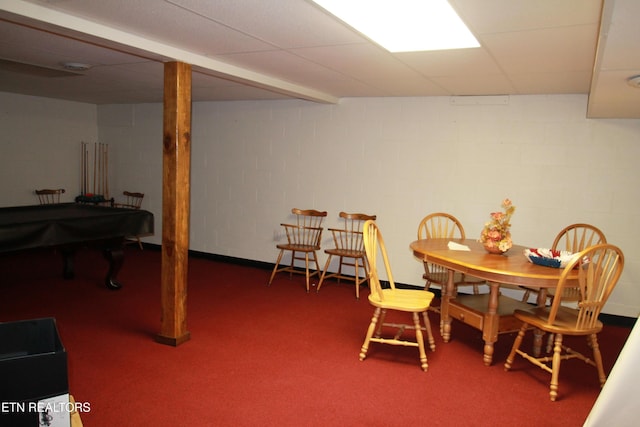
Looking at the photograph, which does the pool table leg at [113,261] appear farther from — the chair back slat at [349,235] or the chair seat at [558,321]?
the chair seat at [558,321]

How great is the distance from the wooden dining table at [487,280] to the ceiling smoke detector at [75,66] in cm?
325

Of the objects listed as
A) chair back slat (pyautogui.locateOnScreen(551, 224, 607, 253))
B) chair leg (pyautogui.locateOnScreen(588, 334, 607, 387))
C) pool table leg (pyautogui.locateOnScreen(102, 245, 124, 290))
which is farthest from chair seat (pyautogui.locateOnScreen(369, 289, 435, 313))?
pool table leg (pyautogui.locateOnScreen(102, 245, 124, 290))

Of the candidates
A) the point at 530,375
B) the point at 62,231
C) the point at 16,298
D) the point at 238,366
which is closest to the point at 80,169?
the point at 16,298

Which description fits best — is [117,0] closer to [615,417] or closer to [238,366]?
[238,366]

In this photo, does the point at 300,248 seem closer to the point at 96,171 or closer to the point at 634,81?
the point at 634,81

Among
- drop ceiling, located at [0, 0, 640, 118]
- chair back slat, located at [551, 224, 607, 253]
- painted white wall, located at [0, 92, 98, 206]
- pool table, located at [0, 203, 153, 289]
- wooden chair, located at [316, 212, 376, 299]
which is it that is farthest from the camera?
painted white wall, located at [0, 92, 98, 206]

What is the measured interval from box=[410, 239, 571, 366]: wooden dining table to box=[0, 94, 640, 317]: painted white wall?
3.18 ft

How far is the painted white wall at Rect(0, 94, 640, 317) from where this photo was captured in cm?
428

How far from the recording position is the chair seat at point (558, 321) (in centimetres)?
282

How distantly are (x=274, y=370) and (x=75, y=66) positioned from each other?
314 cm

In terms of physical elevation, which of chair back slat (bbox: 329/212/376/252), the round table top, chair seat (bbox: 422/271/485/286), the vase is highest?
the vase

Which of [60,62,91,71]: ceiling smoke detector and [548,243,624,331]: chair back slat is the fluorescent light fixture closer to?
[548,243,624,331]: chair back slat

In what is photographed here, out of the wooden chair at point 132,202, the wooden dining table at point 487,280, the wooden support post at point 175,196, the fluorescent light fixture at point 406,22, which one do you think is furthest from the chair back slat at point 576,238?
the wooden chair at point 132,202

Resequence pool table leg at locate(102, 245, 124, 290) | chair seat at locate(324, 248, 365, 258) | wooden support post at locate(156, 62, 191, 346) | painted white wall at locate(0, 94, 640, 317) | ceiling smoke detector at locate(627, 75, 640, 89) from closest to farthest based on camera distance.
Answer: ceiling smoke detector at locate(627, 75, 640, 89) < wooden support post at locate(156, 62, 191, 346) < painted white wall at locate(0, 94, 640, 317) < pool table leg at locate(102, 245, 124, 290) < chair seat at locate(324, 248, 365, 258)
